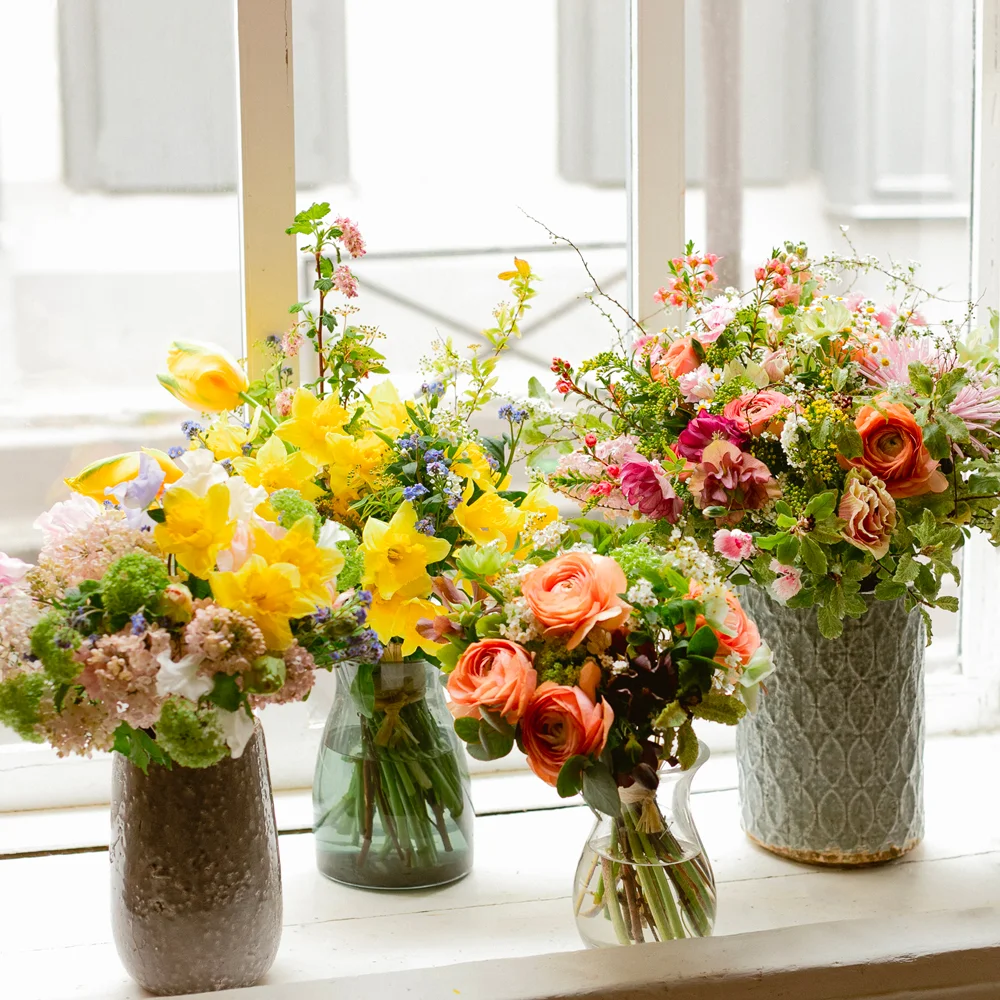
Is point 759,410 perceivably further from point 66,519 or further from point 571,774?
point 66,519

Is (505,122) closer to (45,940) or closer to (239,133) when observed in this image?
(239,133)

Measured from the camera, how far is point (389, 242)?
1461 mm

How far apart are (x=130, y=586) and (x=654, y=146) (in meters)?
0.87

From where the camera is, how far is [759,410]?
1100 millimetres

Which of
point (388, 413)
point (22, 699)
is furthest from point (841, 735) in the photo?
point (22, 699)

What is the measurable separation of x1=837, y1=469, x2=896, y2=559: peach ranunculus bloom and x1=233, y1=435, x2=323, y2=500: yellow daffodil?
0.45 metres

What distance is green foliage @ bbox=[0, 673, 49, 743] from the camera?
85 centimetres

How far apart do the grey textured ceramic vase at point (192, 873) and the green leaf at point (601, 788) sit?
0.88 ft

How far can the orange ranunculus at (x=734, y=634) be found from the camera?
0.95m

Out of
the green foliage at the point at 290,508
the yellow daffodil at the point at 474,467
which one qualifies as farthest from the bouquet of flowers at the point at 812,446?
the green foliage at the point at 290,508

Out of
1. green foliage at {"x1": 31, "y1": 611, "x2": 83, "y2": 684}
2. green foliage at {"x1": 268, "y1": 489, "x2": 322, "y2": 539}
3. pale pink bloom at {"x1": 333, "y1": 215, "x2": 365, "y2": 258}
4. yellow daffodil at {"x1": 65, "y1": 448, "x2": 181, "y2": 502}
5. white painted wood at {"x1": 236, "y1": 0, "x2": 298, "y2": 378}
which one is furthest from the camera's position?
white painted wood at {"x1": 236, "y1": 0, "x2": 298, "y2": 378}

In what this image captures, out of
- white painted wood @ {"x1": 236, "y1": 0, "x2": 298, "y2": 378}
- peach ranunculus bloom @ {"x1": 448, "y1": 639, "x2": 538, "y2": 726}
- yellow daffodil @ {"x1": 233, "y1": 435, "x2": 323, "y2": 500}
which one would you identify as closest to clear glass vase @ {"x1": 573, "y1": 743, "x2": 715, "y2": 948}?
peach ranunculus bloom @ {"x1": 448, "y1": 639, "x2": 538, "y2": 726}

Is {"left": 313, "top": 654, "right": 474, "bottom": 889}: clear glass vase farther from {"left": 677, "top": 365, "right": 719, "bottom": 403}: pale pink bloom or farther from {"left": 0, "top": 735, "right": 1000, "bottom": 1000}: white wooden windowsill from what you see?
{"left": 677, "top": 365, "right": 719, "bottom": 403}: pale pink bloom

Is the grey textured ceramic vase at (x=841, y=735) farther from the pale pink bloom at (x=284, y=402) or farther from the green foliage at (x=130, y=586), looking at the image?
the green foliage at (x=130, y=586)
